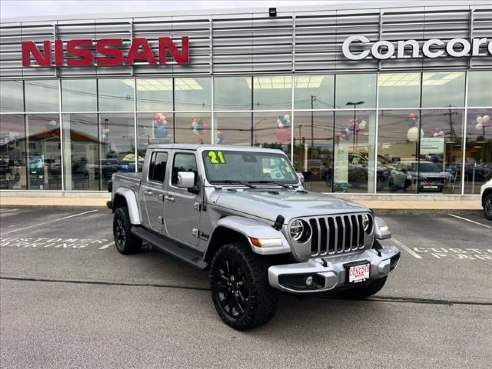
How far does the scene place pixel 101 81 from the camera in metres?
15.7

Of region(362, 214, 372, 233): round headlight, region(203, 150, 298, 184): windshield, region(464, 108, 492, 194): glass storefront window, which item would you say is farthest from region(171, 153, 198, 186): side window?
region(464, 108, 492, 194): glass storefront window

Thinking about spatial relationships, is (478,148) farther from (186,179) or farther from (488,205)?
(186,179)

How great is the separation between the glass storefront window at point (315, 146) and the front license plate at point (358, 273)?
453 inches

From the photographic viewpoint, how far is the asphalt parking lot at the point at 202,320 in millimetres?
3357

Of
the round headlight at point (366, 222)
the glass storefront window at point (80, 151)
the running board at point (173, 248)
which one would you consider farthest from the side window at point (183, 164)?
the glass storefront window at point (80, 151)

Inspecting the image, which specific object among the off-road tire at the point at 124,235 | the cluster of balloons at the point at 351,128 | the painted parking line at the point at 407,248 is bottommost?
→ the painted parking line at the point at 407,248

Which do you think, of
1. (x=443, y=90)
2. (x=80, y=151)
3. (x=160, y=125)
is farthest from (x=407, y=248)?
(x=80, y=151)

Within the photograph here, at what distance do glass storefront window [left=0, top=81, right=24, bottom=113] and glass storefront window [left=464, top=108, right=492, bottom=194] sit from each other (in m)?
18.1

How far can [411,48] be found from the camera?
1417cm

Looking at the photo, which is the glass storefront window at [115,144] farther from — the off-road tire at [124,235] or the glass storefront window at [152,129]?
the off-road tire at [124,235]

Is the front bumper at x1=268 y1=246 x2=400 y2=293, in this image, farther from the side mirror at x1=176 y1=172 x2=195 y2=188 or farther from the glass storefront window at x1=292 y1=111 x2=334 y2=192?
the glass storefront window at x1=292 y1=111 x2=334 y2=192

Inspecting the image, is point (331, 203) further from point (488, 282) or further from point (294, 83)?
point (294, 83)

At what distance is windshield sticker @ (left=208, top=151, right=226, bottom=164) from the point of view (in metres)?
4.97

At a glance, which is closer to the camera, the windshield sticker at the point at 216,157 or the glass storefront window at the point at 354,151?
the windshield sticker at the point at 216,157
